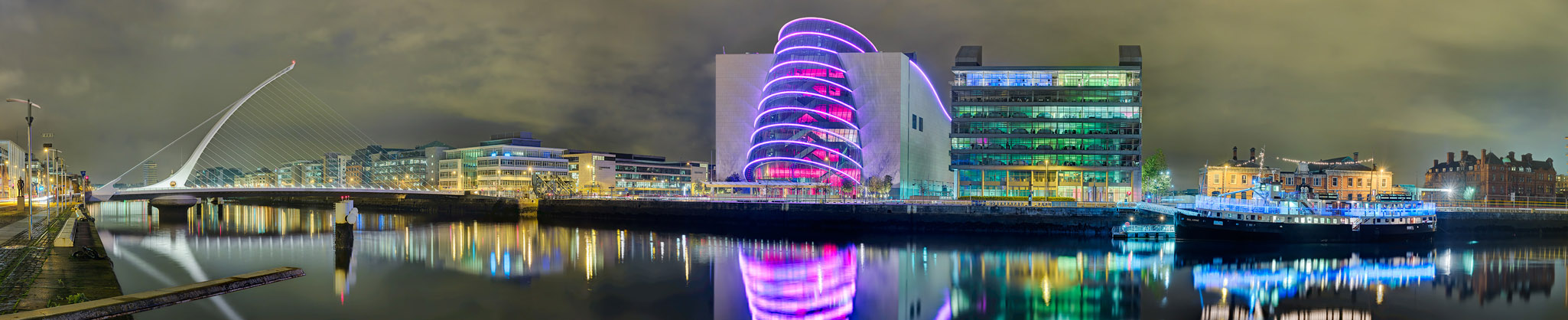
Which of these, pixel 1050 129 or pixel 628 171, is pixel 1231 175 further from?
pixel 628 171

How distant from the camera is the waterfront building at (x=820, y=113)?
3457 inches

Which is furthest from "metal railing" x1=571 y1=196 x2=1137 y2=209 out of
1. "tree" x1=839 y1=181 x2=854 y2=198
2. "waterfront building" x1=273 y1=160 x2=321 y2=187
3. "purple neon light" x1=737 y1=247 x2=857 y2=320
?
"waterfront building" x1=273 y1=160 x2=321 y2=187

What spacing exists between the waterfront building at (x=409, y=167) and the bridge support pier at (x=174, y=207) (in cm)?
6803

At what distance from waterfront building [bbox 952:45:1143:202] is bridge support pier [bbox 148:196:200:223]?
66.0 m

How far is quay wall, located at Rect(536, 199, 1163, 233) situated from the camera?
46844 mm

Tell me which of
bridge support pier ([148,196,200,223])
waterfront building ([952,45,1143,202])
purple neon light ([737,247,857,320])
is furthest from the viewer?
waterfront building ([952,45,1143,202])

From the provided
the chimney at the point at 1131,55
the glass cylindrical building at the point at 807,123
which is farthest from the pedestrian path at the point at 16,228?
the chimney at the point at 1131,55

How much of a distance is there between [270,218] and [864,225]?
181 ft

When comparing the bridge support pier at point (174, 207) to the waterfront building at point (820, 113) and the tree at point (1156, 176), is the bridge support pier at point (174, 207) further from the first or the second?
the tree at point (1156, 176)

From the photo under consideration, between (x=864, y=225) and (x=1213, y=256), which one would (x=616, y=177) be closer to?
(x=864, y=225)

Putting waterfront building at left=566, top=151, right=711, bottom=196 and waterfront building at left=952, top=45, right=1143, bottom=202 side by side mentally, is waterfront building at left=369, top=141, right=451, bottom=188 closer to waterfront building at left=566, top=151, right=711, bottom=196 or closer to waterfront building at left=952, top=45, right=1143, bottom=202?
waterfront building at left=566, top=151, right=711, bottom=196

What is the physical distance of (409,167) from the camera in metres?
157

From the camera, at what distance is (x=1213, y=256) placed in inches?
1374

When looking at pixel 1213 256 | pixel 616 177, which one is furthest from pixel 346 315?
pixel 616 177
